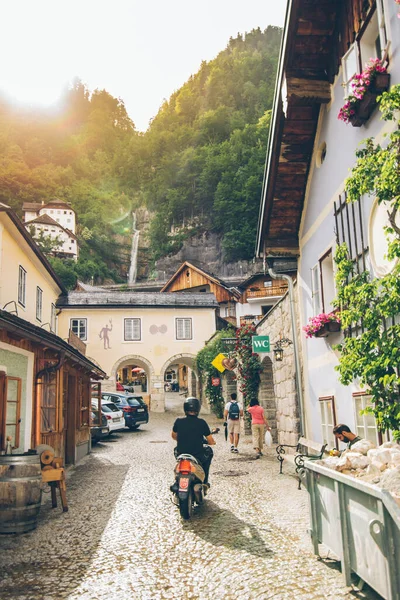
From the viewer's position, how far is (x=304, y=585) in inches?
175

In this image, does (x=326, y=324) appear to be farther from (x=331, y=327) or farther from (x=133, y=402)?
(x=133, y=402)

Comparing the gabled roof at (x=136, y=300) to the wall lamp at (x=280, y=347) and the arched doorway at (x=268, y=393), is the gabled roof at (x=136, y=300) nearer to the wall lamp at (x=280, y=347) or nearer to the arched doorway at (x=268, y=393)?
the arched doorway at (x=268, y=393)

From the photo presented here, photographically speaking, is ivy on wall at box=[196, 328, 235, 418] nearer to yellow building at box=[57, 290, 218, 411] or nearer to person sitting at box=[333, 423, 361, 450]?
yellow building at box=[57, 290, 218, 411]


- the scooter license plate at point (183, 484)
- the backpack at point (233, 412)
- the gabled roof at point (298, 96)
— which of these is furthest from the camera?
the backpack at point (233, 412)

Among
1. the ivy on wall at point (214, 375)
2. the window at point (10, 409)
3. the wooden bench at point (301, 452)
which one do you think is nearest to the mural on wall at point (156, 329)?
the ivy on wall at point (214, 375)

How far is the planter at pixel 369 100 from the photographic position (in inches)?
247

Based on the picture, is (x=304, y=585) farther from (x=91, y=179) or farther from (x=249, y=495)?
(x=91, y=179)

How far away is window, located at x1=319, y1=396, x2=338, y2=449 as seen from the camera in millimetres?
9117

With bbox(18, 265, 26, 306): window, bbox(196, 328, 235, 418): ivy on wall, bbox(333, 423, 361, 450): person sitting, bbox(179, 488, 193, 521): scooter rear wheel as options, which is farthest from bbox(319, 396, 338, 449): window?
bbox(196, 328, 235, 418): ivy on wall

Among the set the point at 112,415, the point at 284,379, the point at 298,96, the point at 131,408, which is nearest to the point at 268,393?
the point at 284,379

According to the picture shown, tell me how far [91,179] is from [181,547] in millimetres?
100633

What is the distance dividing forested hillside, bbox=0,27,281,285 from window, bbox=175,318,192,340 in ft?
91.9

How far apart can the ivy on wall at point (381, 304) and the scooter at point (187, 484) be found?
7.89 ft

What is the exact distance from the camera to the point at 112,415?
21.1 metres
